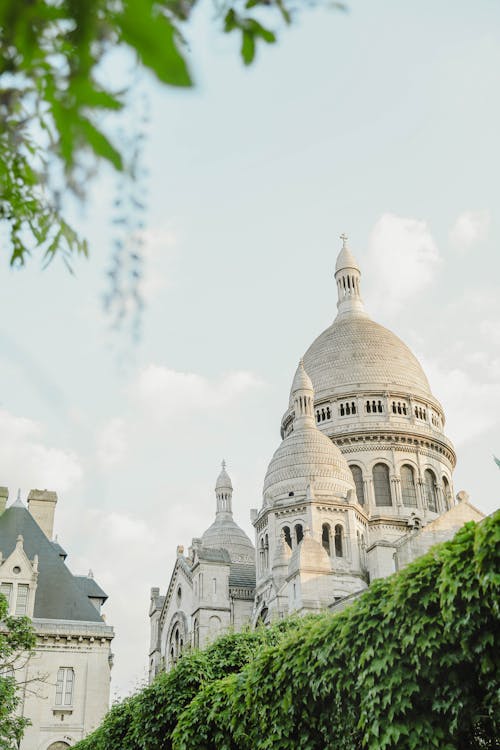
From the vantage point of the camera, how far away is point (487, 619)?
10.9 meters

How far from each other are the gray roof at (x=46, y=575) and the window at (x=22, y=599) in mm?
622

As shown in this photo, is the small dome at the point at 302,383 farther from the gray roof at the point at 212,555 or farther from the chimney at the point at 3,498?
the chimney at the point at 3,498

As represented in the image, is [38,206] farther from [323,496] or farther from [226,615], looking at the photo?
[226,615]

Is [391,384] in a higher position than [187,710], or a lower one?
higher

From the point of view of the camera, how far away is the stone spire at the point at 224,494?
80438 mm

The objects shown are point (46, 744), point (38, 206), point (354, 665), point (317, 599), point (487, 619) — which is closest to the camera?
point (38, 206)

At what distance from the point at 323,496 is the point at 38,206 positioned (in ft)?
165

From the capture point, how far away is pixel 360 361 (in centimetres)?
7150

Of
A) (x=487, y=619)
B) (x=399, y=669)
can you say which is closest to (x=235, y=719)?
(x=399, y=669)

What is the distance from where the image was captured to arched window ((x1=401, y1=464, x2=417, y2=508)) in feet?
208

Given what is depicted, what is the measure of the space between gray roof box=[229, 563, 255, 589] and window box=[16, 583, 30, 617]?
2136 centimetres

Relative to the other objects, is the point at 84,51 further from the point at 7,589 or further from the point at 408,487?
the point at 408,487

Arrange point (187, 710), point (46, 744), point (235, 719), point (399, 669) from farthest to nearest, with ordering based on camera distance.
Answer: point (46, 744) < point (187, 710) < point (235, 719) < point (399, 669)

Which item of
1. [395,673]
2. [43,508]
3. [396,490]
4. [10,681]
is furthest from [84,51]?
[396,490]
